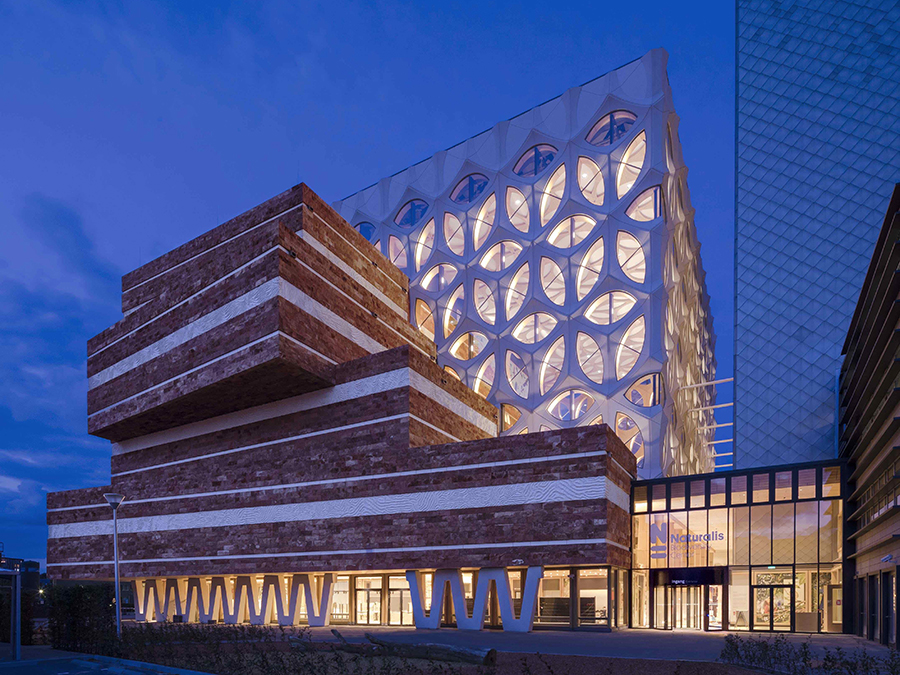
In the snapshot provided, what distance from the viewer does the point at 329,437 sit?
123ft

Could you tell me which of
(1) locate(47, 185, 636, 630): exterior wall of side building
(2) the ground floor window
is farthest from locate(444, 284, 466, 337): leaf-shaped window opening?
(2) the ground floor window

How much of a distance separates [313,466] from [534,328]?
61.7 ft

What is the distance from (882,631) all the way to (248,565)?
28.0 metres

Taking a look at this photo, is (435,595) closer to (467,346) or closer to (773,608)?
(773,608)

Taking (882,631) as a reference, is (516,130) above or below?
above

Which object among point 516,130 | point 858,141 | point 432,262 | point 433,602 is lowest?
point 433,602

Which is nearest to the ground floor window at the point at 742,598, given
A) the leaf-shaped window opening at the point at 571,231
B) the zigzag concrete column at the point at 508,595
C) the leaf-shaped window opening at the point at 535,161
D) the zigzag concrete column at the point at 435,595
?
the zigzag concrete column at the point at 508,595

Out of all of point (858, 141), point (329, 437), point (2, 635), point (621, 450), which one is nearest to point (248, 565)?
point (329, 437)

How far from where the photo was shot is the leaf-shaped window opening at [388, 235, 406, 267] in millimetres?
57844

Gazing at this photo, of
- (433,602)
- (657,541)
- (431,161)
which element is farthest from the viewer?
(431,161)

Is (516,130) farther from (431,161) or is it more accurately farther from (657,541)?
(657,541)

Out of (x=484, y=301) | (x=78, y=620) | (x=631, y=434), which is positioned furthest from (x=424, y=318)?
(x=78, y=620)

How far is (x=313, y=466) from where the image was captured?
37438 mm

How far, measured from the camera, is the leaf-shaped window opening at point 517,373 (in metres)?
49.2
